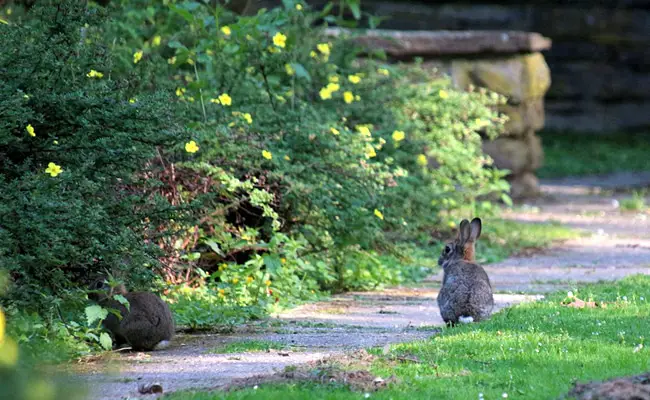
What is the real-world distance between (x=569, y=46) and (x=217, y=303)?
1857 centimetres

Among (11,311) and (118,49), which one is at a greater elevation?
(118,49)

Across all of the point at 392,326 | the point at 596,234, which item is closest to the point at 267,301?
the point at 392,326

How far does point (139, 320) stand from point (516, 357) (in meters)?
2.31

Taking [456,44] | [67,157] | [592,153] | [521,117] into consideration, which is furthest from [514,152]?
[67,157]

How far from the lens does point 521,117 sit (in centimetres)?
1642

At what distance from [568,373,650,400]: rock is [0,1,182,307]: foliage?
2879 mm

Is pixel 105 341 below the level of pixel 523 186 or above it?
below

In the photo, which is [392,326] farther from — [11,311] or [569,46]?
[569,46]

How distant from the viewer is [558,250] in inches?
494

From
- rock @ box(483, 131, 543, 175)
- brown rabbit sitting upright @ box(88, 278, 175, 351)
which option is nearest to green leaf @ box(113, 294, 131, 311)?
brown rabbit sitting upright @ box(88, 278, 175, 351)

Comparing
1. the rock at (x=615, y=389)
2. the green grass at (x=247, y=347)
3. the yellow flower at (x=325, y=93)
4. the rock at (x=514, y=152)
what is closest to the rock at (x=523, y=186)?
the rock at (x=514, y=152)

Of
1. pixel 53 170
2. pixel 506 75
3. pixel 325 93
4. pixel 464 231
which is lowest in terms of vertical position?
pixel 464 231

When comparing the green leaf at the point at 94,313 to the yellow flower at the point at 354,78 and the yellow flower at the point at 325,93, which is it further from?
the yellow flower at the point at 354,78

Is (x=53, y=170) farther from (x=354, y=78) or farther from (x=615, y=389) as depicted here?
(x=354, y=78)
